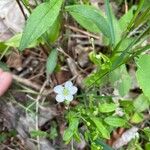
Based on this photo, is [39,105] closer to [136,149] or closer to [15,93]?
[15,93]

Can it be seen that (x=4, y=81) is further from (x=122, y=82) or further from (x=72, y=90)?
(x=122, y=82)

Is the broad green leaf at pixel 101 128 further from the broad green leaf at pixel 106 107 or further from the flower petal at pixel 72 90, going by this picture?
the flower petal at pixel 72 90

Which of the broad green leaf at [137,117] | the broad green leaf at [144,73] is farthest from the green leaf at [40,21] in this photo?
the broad green leaf at [137,117]

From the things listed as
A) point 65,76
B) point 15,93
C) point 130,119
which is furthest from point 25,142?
point 130,119

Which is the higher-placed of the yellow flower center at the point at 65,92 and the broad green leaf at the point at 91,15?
the broad green leaf at the point at 91,15

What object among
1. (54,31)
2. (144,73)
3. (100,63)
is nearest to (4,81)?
(54,31)

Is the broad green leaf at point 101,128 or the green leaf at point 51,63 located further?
the green leaf at point 51,63

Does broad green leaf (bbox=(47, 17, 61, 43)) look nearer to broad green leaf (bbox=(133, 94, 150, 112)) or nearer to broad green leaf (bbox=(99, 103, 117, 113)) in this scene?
broad green leaf (bbox=(99, 103, 117, 113))
